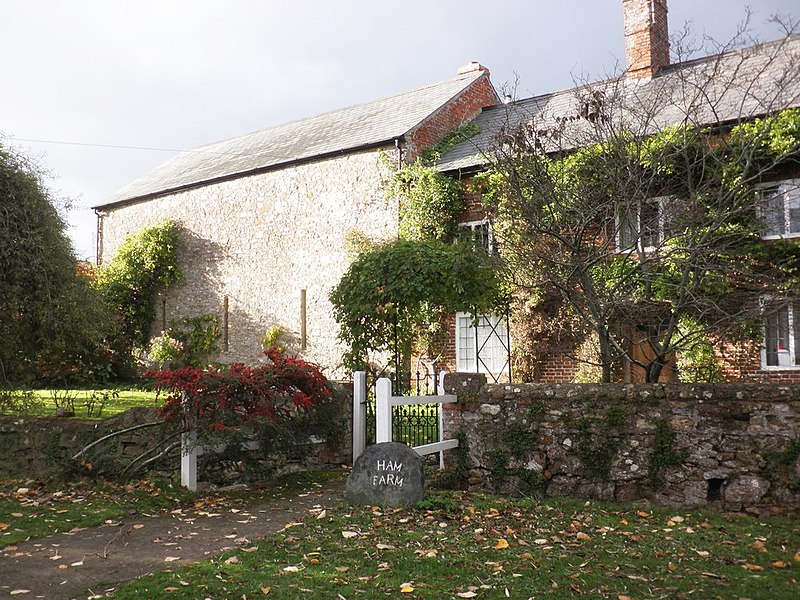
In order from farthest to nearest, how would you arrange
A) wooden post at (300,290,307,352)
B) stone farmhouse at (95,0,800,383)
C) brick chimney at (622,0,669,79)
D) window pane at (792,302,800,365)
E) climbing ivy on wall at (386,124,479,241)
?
wooden post at (300,290,307,352) → brick chimney at (622,0,669,79) → climbing ivy on wall at (386,124,479,241) → stone farmhouse at (95,0,800,383) → window pane at (792,302,800,365)

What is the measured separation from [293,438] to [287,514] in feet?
5.07

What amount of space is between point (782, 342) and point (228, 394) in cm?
1045

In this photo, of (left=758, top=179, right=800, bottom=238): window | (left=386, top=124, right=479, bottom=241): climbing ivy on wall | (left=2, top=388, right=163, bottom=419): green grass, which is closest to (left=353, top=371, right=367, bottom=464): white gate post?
(left=2, top=388, right=163, bottom=419): green grass

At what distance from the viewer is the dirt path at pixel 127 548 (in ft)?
14.9

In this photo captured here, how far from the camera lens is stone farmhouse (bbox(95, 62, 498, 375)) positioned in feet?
57.3

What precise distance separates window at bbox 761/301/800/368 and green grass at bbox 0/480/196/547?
1051 centimetres

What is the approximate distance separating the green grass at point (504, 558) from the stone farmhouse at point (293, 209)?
11.0 m

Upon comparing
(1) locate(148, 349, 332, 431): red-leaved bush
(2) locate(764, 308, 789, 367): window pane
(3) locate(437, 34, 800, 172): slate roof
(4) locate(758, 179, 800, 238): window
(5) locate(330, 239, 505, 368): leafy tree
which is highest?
(3) locate(437, 34, 800, 172): slate roof

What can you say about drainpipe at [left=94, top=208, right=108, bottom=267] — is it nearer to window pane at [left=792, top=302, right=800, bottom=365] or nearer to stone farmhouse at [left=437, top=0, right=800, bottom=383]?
stone farmhouse at [left=437, top=0, right=800, bottom=383]

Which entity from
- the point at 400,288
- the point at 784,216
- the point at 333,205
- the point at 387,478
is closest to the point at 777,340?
the point at 784,216

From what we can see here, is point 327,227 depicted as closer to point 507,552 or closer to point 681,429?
point 681,429

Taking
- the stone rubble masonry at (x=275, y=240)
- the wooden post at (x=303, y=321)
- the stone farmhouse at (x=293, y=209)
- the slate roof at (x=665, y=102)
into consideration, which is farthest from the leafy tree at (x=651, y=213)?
the wooden post at (x=303, y=321)

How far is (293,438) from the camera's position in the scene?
803 centimetres

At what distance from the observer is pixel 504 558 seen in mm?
4957
